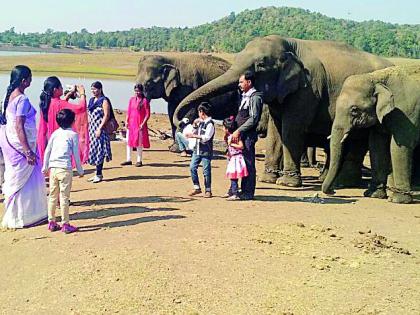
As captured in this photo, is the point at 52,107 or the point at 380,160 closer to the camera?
the point at 52,107

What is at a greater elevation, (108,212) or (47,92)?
(47,92)

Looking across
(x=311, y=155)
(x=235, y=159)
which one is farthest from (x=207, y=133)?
(x=311, y=155)

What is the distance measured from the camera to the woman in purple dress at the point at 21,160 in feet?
27.7

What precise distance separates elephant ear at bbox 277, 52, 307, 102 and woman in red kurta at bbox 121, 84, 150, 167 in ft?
10.9

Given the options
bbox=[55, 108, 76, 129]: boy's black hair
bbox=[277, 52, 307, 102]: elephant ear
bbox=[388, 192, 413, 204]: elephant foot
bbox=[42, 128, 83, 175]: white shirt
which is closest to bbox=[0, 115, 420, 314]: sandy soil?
bbox=[388, 192, 413, 204]: elephant foot

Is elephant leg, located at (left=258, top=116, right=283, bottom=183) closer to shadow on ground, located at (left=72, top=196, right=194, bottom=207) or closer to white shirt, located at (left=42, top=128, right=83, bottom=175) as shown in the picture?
shadow on ground, located at (left=72, top=196, right=194, bottom=207)

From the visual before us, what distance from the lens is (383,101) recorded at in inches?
419

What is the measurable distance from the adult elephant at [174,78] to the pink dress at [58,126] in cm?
614

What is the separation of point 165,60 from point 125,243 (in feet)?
34.1

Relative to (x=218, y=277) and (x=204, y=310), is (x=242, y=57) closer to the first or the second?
(x=218, y=277)

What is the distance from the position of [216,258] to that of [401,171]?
485 centimetres

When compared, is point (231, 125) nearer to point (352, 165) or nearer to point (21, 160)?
point (21, 160)

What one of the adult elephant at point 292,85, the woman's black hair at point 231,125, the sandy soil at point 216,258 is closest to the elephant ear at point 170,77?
the adult elephant at point 292,85

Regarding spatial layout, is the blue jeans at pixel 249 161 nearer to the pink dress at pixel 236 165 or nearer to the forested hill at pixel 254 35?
the pink dress at pixel 236 165
